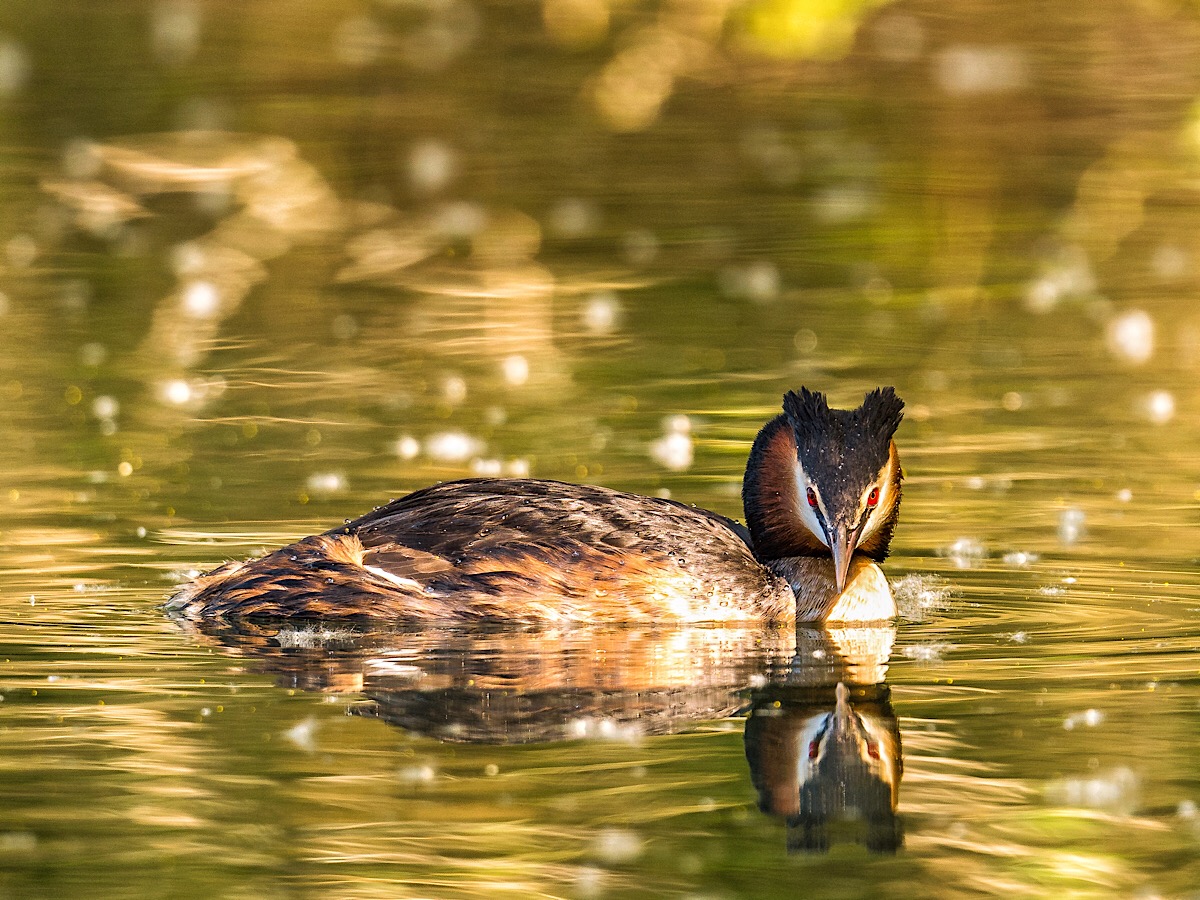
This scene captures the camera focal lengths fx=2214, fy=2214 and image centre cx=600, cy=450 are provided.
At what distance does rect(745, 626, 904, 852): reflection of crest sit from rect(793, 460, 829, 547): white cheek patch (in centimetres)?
86

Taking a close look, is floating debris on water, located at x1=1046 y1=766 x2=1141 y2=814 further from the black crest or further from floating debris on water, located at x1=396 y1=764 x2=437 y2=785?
the black crest

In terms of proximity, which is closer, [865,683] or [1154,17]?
[865,683]

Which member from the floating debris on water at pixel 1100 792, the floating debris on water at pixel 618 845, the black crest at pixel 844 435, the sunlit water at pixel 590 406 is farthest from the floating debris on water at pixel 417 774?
the black crest at pixel 844 435

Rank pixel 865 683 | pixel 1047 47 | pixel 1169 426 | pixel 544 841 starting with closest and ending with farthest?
pixel 544 841
pixel 865 683
pixel 1169 426
pixel 1047 47

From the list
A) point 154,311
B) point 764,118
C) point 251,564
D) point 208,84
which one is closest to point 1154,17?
point 764,118

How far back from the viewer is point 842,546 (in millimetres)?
9430

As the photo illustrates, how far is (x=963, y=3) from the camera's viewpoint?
30.2 meters

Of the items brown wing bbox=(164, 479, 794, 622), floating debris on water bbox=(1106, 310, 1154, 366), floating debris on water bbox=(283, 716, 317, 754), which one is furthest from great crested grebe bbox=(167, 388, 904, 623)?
floating debris on water bbox=(1106, 310, 1154, 366)

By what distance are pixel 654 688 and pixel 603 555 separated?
133 cm

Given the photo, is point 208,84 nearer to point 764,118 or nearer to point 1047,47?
point 764,118

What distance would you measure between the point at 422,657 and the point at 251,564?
1.20m

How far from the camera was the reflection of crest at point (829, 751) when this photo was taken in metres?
6.55

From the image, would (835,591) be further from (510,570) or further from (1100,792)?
(1100,792)

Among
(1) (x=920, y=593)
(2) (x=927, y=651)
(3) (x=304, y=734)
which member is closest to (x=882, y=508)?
(1) (x=920, y=593)
